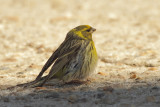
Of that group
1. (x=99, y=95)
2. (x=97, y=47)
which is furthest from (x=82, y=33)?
(x=97, y=47)

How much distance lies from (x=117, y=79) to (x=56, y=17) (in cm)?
499

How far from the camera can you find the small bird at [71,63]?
13.4ft

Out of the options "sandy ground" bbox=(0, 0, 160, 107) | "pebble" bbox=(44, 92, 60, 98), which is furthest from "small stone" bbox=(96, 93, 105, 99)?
"pebble" bbox=(44, 92, 60, 98)

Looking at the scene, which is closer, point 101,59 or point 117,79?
point 117,79

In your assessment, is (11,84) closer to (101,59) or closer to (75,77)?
(75,77)

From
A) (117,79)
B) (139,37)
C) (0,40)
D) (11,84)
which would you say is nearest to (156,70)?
(117,79)

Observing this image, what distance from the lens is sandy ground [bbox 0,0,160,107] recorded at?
3.70 m

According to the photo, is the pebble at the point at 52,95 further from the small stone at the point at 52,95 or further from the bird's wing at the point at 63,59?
the bird's wing at the point at 63,59

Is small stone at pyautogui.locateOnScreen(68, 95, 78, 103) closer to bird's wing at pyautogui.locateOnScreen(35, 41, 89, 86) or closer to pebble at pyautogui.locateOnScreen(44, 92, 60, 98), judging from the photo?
pebble at pyautogui.locateOnScreen(44, 92, 60, 98)

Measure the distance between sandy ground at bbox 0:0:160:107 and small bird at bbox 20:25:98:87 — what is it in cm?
14

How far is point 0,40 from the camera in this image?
281 inches

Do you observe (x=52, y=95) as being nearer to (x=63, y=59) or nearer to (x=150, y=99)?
(x=63, y=59)

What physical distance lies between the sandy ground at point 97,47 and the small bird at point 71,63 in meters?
0.14

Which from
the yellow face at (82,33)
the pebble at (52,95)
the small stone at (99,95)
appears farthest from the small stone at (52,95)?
the yellow face at (82,33)
